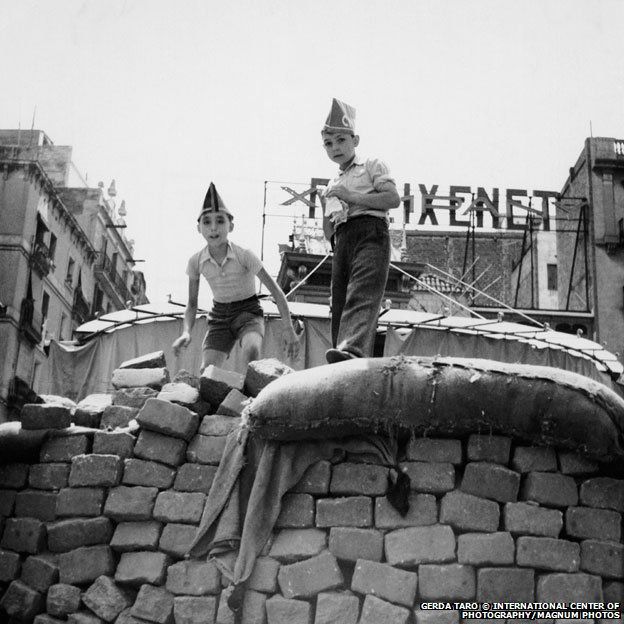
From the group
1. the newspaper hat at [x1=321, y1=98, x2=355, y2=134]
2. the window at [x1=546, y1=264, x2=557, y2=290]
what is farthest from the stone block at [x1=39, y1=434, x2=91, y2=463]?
the window at [x1=546, y1=264, x2=557, y2=290]

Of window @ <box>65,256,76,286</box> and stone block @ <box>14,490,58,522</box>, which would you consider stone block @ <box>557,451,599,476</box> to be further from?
window @ <box>65,256,76,286</box>

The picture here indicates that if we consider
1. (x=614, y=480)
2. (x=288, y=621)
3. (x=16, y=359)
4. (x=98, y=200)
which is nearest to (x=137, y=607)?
(x=288, y=621)

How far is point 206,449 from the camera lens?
6832 mm

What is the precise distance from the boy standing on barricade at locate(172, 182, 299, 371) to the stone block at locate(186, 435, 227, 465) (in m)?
1.06

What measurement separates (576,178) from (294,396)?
3040cm

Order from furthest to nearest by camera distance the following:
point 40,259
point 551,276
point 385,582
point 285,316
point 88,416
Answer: point 551,276 < point 40,259 < point 285,316 < point 88,416 < point 385,582

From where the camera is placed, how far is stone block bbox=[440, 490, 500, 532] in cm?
614

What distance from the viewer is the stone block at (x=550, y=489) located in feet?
20.5

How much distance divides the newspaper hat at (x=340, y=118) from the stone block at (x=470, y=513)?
10.1 ft

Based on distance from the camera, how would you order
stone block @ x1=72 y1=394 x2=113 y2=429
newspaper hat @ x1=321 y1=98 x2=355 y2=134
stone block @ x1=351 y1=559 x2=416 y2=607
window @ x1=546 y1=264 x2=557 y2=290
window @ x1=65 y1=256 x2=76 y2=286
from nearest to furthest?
stone block @ x1=351 y1=559 x2=416 y2=607 → newspaper hat @ x1=321 y1=98 x2=355 y2=134 → stone block @ x1=72 y1=394 x2=113 y2=429 → window @ x1=546 y1=264 x2=557 y2=290 → window @ x1=65 y1=256 x2=76 y2=286

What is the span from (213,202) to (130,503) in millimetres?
2658

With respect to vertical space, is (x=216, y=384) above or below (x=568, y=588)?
above

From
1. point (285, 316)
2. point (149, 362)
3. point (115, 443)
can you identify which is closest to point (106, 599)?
point (115, 443)

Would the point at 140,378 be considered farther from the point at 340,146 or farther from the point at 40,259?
the point at 40,259
